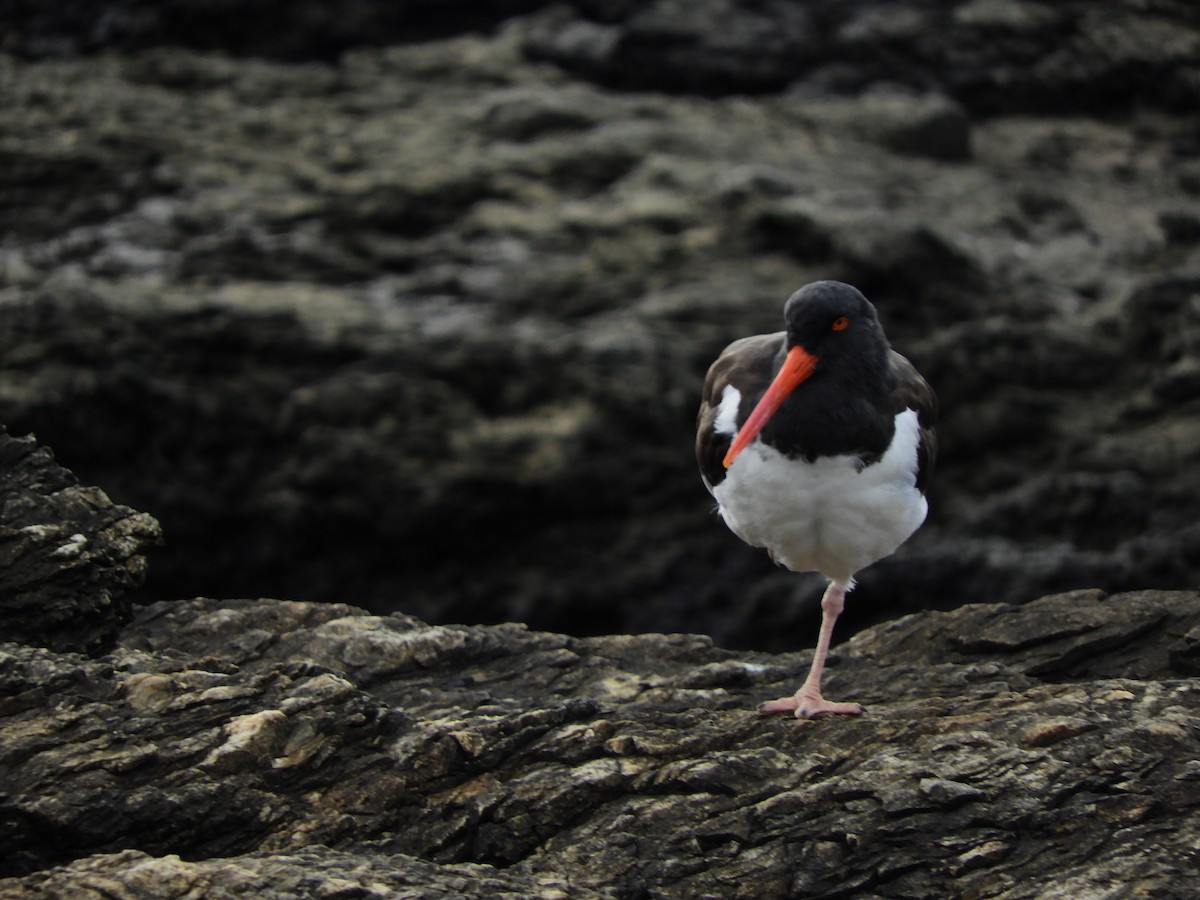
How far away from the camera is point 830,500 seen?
18.3 ft

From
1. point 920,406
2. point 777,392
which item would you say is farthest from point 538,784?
point 920,406

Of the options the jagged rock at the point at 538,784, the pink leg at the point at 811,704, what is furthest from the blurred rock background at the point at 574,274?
the jagged rock at the point at 538,784

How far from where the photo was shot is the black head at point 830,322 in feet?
18.6

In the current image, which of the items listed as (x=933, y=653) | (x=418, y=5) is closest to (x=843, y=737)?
(x=933, y=653)

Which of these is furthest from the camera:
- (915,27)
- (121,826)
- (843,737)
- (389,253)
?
(915,27)

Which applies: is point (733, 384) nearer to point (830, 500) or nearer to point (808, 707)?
point (830, 500)

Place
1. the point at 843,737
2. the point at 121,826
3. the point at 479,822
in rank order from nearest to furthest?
the point at 121,826 < the point at 479,822 < the point at 843,737

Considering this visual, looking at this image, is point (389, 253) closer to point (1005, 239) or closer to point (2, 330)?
point (2, 330)

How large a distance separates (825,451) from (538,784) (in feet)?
6.15

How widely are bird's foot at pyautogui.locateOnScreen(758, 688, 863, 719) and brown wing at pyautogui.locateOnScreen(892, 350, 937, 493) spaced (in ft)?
3.53

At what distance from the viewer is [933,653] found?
6227mm

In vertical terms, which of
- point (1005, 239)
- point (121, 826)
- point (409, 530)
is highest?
point (1005, 239)

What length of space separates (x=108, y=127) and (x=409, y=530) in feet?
15.0

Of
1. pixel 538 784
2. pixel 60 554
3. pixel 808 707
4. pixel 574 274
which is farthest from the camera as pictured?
pixel 574 274
